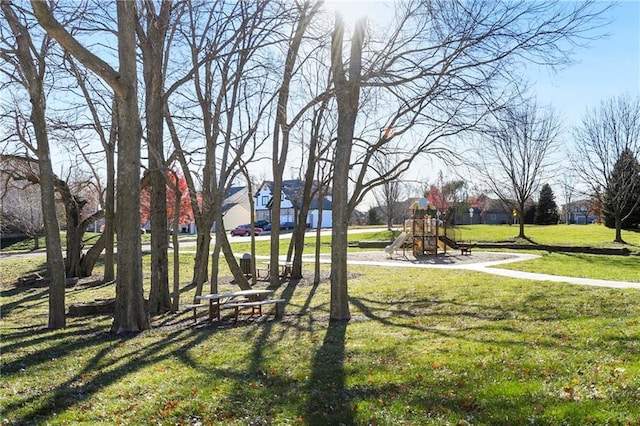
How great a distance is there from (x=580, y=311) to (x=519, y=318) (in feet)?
3.93

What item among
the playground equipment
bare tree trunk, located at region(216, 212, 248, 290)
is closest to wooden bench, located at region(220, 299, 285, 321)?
bare tree trunk, located at region(216, 212, 248, 290)

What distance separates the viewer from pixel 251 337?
873cm

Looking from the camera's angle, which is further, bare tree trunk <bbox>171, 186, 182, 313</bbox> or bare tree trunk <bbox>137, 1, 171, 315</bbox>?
bare tree trunk <bbox>171, 186, 182, 313</bbox>

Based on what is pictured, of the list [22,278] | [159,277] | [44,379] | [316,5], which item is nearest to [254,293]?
[159,277]

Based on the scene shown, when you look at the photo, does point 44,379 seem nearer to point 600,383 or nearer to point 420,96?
point 600,383

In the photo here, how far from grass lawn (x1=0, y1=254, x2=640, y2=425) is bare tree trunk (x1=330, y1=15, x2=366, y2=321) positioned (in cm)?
66

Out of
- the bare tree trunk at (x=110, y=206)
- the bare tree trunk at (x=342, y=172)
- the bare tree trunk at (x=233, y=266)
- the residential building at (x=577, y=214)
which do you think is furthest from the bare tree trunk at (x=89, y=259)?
the residential building at (x=577, y=214)

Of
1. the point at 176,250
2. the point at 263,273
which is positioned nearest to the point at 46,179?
the point at 176,250

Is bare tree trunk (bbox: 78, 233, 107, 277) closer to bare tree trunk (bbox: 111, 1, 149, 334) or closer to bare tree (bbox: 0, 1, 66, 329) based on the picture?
bare tree (bbox: 0, 1, 66, 329)

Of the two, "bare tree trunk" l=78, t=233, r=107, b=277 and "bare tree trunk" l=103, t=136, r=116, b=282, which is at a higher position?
"bare tree trunk" l=103, t=136, r=116, b=282

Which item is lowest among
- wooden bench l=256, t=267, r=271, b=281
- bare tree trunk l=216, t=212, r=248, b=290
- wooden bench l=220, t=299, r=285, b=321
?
wooden bench l=256, t=267, r=271, b=281

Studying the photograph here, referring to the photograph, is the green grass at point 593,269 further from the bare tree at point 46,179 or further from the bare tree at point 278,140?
the bare tree at point 46,179

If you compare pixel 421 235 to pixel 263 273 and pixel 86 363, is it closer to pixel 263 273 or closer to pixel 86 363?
pixel 263 273

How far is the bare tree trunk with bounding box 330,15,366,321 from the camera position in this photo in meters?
9.60
